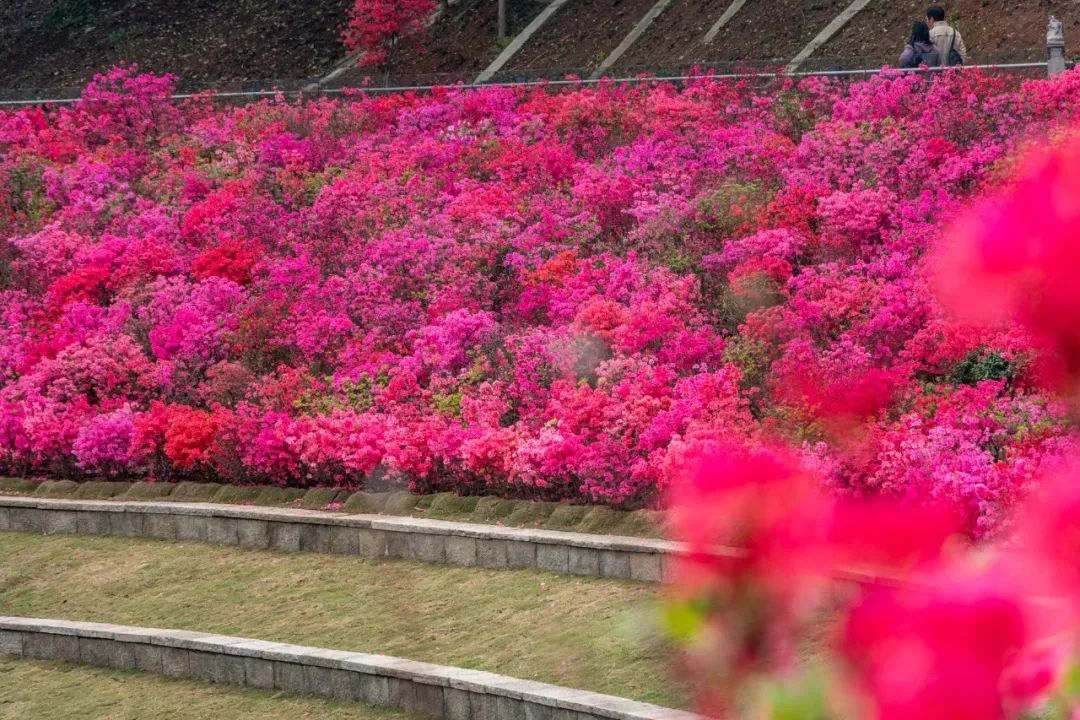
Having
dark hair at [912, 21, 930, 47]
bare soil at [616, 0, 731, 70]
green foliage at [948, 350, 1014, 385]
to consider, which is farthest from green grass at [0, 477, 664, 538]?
bare soil at [616, 0, 731, 70]

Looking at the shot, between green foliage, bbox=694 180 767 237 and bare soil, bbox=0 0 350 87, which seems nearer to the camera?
green foliage, bbox=694 180 767 237

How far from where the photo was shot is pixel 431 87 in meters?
25.3

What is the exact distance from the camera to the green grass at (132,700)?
1054 cm

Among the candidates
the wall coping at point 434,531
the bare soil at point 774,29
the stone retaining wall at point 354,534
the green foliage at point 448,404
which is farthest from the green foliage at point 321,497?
the bare soil at point 774,29

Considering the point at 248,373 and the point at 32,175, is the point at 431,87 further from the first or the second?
the point at 248,373

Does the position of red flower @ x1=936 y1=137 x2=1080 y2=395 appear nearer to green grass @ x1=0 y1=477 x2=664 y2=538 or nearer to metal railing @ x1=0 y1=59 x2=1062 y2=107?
green grass @ x1=0 y1=477 x2=664 y2=538

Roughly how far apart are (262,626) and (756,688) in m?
10.4

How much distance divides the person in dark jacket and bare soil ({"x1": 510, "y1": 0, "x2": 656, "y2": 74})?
1929cm

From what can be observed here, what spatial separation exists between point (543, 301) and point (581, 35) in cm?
2617

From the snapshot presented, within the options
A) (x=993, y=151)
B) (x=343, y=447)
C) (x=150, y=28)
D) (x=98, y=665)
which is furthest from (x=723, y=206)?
(x=150, y=28)

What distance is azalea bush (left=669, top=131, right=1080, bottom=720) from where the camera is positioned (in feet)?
5.54

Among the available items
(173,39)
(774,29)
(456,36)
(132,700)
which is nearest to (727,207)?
(132,700)

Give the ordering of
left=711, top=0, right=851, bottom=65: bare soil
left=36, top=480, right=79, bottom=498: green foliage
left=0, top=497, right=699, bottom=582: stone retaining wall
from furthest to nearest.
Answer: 1. left=711, top=0, right=851, bottom=65: bare soil
2. left=36, top=480, right=79, bottom=498: green foliage
3. left=0, top=497, right=699, bottom=582: stone retaining wall

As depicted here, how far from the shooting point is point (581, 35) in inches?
1641
